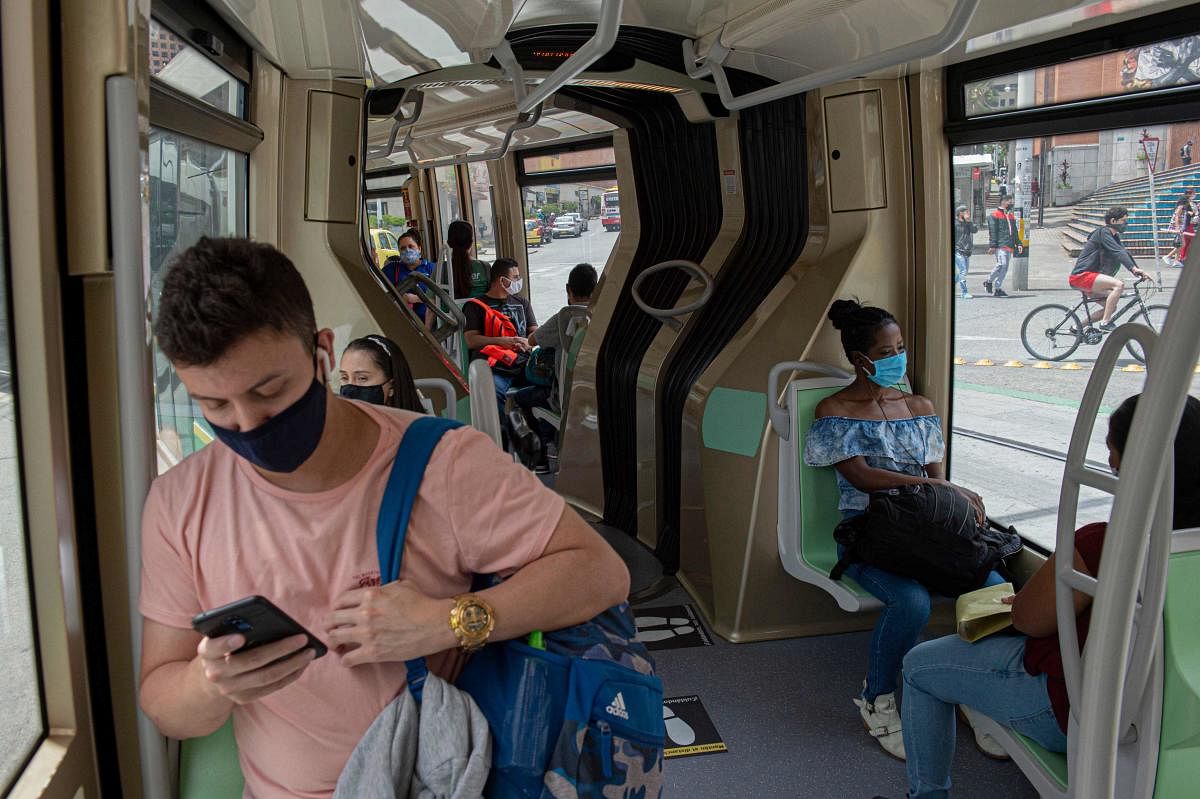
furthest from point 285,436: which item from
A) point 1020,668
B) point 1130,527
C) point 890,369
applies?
point 890,369

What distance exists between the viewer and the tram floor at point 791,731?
292cm

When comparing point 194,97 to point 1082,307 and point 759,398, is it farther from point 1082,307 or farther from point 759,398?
point 1082,307

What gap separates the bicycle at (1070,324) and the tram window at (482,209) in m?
6.37

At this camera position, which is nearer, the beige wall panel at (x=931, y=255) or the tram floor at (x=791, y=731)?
the tram floor at (x=791, y=731)

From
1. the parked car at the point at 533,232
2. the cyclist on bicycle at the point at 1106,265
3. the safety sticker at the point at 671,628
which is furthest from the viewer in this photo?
the parked car at the point at 533,232

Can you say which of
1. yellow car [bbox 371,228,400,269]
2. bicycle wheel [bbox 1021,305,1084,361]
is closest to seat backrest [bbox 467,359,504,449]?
bicycle wheel [bbox 1021,305,1084,361]

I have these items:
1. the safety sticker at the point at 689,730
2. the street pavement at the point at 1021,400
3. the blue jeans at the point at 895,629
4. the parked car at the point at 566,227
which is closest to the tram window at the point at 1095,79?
the street pavement at the point at 1021,400

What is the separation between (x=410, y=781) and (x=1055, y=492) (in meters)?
2.96

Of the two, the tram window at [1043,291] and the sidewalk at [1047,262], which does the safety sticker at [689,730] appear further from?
the sidewalk at [1047,262]

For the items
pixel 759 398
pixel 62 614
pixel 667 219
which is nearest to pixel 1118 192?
pixel 759 398

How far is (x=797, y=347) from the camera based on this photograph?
3.85m

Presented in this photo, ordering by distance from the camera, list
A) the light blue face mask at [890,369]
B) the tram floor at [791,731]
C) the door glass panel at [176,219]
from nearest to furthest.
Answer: the door glass panel at [176,219] → the tram floor at [791,731] → the light blue face mask at [890,369]

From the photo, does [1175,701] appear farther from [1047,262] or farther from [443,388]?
[443,388]

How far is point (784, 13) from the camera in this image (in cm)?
303
